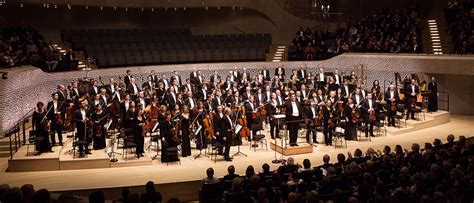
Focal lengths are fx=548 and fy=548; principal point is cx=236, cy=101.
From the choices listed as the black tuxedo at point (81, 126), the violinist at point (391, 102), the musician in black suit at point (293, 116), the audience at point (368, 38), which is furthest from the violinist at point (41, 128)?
the audience at point (368, 38)

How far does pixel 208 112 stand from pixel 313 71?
1165 centimetres

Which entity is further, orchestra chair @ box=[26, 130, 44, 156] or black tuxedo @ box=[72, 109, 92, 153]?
black tuxedo @ box=[72, 109, 92, 153]

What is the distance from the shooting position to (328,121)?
16.2 metres

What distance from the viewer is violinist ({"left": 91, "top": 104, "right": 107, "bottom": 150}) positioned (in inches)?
579

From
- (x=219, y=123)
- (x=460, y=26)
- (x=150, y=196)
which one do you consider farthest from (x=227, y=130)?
(x=460, y=26)

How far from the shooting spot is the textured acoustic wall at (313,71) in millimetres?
16750

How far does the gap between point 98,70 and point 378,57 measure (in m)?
11.8

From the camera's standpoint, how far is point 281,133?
17.4m

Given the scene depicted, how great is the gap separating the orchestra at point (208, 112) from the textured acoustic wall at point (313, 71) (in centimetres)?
134

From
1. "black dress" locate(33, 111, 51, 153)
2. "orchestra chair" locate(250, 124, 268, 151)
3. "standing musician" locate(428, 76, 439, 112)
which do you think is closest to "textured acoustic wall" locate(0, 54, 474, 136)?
"standing musician" locate(428, 76, 439, 112)

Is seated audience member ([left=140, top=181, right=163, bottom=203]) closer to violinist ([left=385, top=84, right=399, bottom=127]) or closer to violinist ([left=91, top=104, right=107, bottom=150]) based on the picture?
violinist ([left=91, top=104, right=107, bottom=150])

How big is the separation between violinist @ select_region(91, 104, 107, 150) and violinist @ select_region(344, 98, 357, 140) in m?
7.09

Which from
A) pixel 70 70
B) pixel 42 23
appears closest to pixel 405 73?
pixel 70 70

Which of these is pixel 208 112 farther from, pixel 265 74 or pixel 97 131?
pixel 265 74
